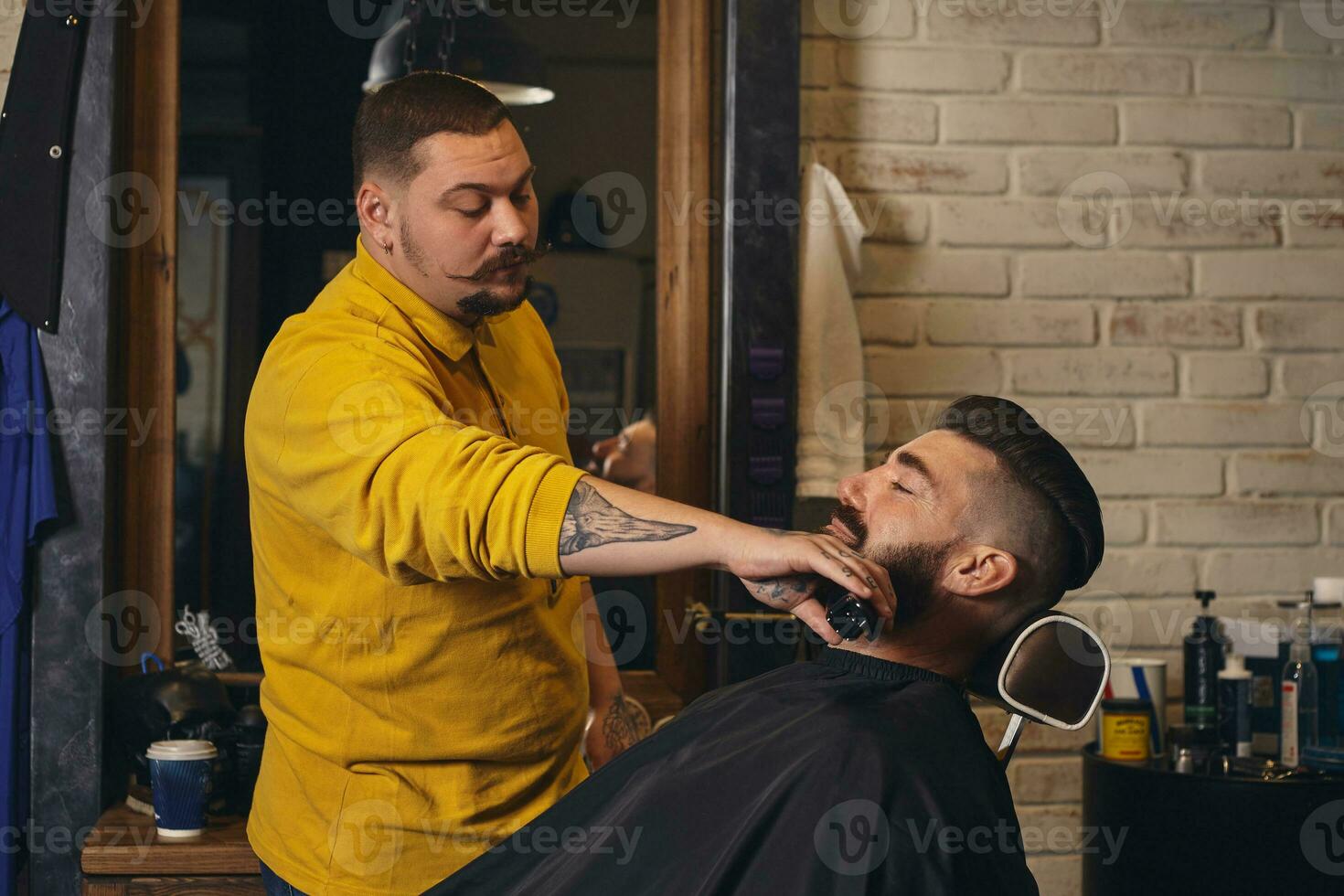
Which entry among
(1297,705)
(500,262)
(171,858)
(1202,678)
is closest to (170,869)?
(171,858)

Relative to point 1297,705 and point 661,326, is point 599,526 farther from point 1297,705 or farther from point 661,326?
point 1297,705

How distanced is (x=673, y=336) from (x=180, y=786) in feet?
3.81

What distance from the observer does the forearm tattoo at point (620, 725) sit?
203cm

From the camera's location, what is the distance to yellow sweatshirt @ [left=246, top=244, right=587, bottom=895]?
137 centimetres

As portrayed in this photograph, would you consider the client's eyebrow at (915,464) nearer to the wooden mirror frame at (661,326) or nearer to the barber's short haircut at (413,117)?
the barber's short haircut at (413,117)

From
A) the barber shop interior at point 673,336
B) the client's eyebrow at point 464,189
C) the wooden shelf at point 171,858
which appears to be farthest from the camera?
the wooden shelf at point 171,858

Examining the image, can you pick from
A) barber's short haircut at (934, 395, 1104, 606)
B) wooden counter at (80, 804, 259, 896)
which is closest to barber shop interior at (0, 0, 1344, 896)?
wooden counter at (80, 804, 259, 896)

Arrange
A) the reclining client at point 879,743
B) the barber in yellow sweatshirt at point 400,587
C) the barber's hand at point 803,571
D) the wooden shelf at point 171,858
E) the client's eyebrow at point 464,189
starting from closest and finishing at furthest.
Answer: the barber's hand at point 803,571 < the reclining client at point 879,743 < the barber in yellow sweatshirt at point 400,587 < the client's eyebrow at point 464,189 < the wooden shelf at point 171,858

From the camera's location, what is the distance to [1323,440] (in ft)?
8.10

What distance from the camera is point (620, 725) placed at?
2.06 metres

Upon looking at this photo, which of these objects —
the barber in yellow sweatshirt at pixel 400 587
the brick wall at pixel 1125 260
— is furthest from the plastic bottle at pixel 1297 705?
the barber in yellow sweatshirt at pixel 400 587

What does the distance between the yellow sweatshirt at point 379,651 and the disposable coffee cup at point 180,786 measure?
0.34m

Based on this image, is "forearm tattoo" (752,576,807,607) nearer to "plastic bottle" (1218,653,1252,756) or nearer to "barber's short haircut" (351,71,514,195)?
"barber's short haircut" (351,71,514,195)

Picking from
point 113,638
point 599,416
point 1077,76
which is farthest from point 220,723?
point 1077,76
